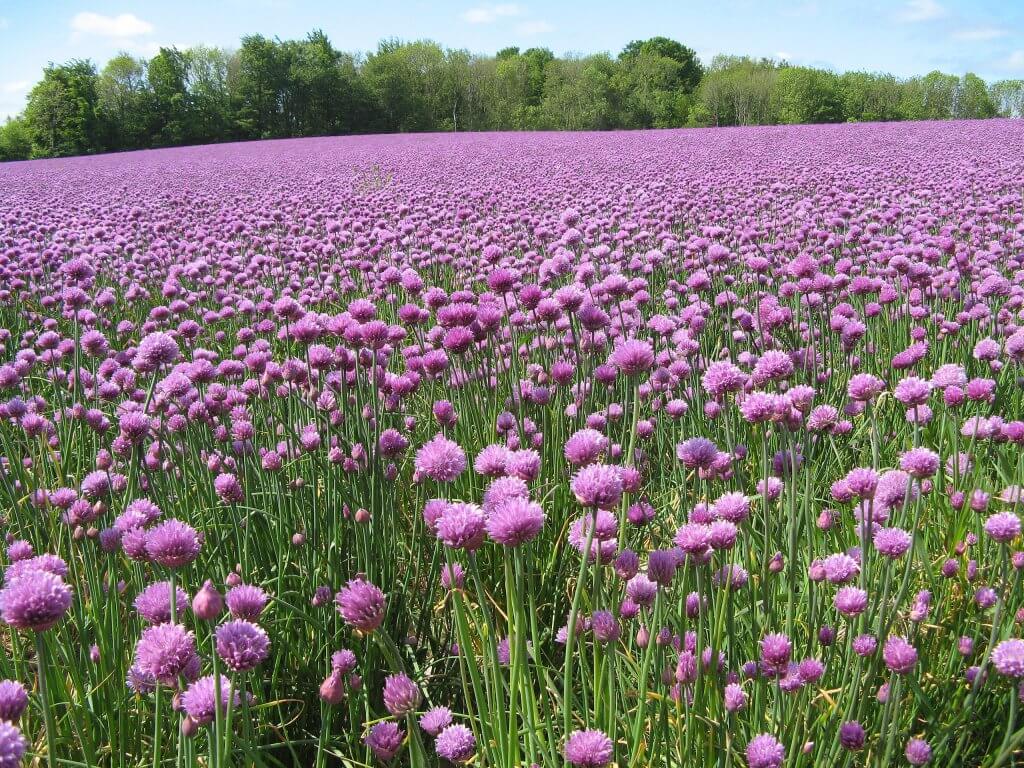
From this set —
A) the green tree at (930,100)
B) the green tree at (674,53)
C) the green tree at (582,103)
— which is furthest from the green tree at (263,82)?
the green tree at (930,100)

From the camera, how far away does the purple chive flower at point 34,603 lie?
1.07 meters

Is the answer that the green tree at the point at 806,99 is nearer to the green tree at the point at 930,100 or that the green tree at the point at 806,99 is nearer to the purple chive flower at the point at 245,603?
the green tree at the point at 930,100

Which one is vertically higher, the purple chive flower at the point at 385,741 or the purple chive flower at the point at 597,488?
the purple chive flower at the point at 597,488

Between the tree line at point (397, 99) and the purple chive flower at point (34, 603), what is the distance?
4462 centimetres

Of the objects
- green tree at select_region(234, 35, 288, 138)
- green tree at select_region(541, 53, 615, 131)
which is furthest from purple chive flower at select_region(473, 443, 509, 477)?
green tree at select_region(234, 35, 288, 138)

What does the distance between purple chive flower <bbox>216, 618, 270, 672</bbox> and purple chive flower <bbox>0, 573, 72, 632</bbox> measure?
0.78 feet

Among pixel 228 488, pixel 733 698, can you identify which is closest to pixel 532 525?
pixel 733 698

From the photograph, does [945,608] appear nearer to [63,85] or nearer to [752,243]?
[752,243]

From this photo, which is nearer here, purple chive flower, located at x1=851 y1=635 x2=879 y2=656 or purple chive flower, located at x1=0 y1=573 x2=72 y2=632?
purple chive flower, located at x1=0 y1=573 x2=72 y2=632

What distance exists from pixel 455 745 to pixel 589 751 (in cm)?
31

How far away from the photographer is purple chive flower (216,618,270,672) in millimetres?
1222

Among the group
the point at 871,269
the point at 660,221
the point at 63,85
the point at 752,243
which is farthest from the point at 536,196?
the point at 63,85

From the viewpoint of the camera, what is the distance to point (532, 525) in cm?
119

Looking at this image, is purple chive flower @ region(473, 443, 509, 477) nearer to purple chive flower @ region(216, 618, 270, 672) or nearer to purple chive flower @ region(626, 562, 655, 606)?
purple chive flower @ region(626, 562, 655, 606)
